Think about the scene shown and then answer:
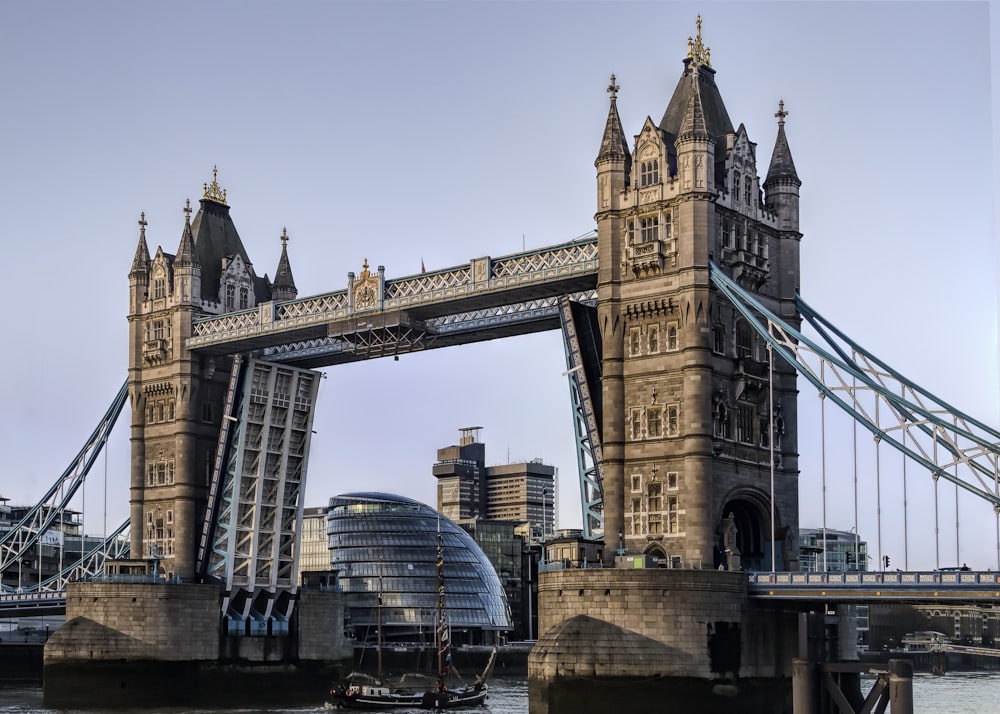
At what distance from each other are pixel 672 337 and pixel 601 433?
560 centimetres

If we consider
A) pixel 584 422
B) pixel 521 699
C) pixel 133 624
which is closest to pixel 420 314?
pixel 584 422

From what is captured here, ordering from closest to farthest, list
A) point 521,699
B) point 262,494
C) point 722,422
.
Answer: point 722,422
point 262,494
point 521,699

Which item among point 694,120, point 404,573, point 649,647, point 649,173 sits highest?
point 694,120

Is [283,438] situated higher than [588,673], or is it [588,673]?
[283,438]

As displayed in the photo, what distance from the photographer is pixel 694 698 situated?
60.5 metres

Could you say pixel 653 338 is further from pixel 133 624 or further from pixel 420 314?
pixel 133 624

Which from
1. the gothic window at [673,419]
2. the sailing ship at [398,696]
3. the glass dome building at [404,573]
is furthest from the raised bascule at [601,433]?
the glass dome building at [404,573]

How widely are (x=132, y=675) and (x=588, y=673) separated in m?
29.7

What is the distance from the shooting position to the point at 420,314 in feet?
253

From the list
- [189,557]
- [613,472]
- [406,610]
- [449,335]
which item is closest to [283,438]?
[189,557]

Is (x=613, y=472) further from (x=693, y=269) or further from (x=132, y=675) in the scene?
(x=132, y=675)

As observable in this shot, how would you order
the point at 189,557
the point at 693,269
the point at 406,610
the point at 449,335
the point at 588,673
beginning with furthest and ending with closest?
the point at 406,610 < the point at 189,557 < the point at 449,335 < the point at 693,269 < the point at 588,673

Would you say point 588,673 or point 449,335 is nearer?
point 588,673

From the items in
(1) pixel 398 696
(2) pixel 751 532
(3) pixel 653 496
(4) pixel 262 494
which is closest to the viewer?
(3) pixel 653 496
